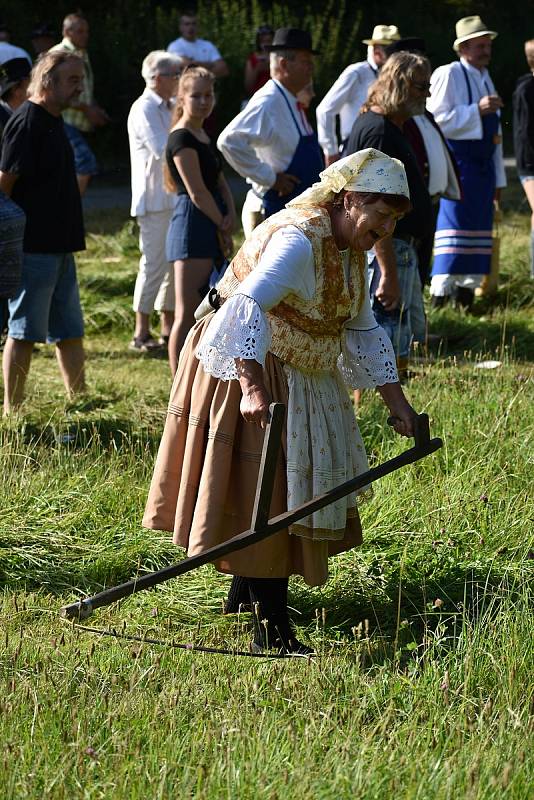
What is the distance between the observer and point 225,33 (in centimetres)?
1930

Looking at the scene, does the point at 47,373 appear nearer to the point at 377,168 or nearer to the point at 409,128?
the point at 409,128

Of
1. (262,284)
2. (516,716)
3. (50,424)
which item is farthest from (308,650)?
(50,424)

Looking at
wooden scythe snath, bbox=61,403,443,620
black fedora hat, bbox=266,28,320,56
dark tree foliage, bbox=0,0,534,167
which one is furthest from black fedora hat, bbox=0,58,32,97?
dark tree foliage, bbox=0,0,534,167

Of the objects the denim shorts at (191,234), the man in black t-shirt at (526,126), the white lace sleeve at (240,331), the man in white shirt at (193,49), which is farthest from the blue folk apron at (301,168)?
the man in white shirt at (193,49)

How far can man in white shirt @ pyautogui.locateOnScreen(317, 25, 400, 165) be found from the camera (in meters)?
8.70

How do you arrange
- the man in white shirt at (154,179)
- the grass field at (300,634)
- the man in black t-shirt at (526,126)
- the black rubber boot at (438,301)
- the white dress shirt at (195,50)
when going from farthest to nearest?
1. the white dress shirt at (195,50)
2. the black rubber boot at (438,301)
3. the man in black t-shirt at (526,126)
4. the man in white shirt at (154,179)
5. the grass field at (300,634)

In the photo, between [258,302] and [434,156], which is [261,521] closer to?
[258,302]

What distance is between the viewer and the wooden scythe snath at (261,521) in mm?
3352

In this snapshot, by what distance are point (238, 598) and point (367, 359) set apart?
953 mm

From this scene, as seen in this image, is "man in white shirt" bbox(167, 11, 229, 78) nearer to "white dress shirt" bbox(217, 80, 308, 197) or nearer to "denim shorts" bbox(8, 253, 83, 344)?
"white dress shirt" bbox(217, 80, 308, 197)

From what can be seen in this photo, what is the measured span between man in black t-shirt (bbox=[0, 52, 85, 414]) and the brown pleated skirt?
2339 mm

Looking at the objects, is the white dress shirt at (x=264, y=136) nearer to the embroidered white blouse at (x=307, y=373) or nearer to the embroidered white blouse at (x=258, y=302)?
the embroidered white blouse at (x=307, y=373)

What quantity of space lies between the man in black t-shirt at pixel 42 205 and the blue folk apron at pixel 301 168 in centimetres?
122

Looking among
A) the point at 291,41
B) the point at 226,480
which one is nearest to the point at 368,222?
the point at 226,480
